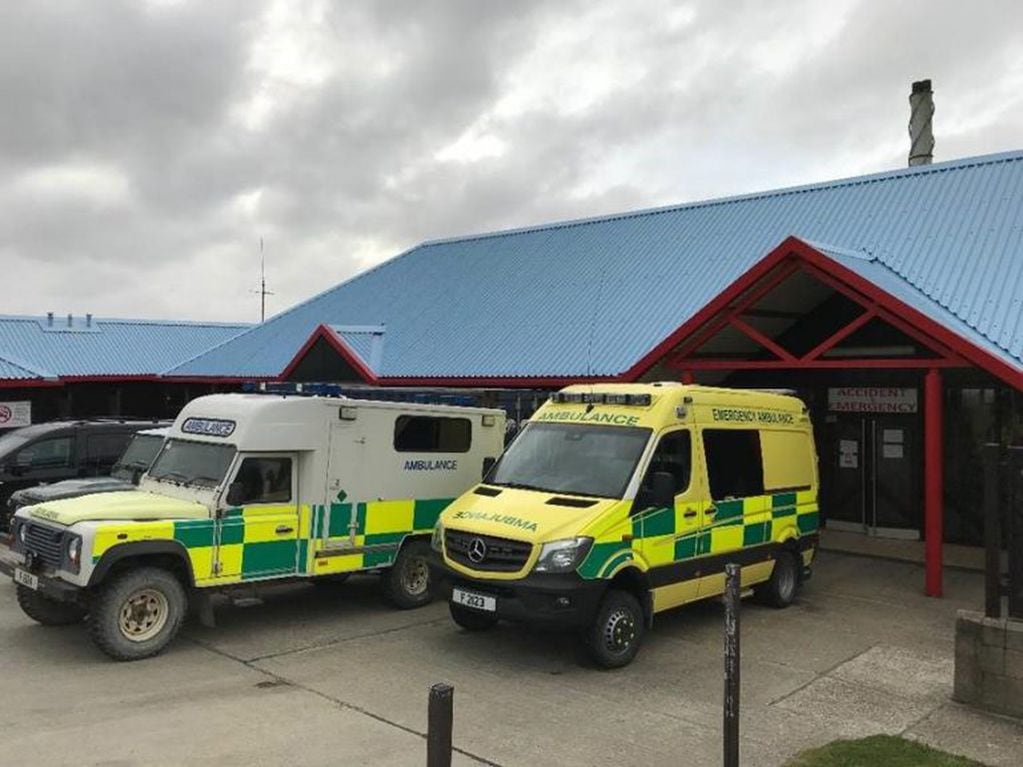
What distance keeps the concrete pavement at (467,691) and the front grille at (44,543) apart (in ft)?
2.90

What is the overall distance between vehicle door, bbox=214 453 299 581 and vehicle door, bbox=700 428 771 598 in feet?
13.7

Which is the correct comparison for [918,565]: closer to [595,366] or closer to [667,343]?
[667,343]

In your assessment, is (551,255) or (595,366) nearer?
(595,366)

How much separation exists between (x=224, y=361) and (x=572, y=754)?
19629mm

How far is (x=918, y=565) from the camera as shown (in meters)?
12.5

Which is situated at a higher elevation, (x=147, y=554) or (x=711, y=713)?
(x=147, y=554)

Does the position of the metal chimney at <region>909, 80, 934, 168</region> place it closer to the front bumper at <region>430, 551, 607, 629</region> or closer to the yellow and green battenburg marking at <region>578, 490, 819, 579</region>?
the yellow and green battenburg marking at <region>578, 490, 819, 579</region>

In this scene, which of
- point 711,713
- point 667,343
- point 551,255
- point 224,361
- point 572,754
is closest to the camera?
point 572,754

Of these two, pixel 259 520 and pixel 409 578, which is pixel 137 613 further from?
pixel 409 578

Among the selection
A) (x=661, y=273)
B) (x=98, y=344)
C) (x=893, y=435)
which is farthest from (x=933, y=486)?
(x=98, y=344)

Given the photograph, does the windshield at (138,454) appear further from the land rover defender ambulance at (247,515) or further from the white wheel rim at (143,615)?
the white wheel rim at (143,615)

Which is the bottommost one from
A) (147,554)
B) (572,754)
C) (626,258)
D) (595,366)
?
(572,754)

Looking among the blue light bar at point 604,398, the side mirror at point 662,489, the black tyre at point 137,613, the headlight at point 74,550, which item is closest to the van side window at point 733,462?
the blue light bar at point 604,398

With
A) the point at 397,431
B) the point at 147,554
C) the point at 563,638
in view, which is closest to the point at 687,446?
the point at 563,638
